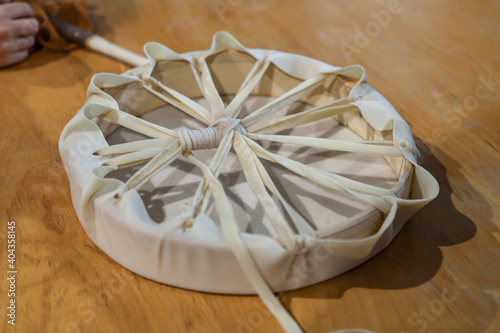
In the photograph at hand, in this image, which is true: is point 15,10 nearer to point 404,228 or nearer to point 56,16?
point 56,16

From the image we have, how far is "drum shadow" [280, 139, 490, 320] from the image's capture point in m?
0.69

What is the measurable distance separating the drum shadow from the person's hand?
2.73ft

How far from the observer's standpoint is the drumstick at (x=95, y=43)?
3.63ft

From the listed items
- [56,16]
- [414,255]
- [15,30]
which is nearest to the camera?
[414,255]

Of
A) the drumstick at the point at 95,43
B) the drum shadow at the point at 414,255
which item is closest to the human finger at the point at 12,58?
the drumstick at the point at 95,43

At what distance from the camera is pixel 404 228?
775mm

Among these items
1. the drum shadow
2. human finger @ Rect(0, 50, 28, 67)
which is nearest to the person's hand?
human finger @ Rect(0, 50, 28, 67)

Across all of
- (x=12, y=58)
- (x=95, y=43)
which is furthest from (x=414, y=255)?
(x=12, y=58)

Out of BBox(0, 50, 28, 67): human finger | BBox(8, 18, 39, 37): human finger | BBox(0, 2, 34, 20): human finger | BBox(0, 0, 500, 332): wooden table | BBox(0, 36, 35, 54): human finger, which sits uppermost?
BBox(0, 0, 500, 332): wooden table

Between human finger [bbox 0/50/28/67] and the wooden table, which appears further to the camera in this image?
human finger [bbox 0/50/28/67]

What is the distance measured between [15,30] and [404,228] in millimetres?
896

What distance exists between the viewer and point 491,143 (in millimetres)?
939

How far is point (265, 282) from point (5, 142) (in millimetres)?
576

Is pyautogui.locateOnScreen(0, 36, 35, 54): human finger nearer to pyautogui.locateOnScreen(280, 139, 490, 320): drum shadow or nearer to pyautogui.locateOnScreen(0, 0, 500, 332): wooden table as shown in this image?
pyautogui.locateOnScreen(0, 0, 500, 332): wooden table
